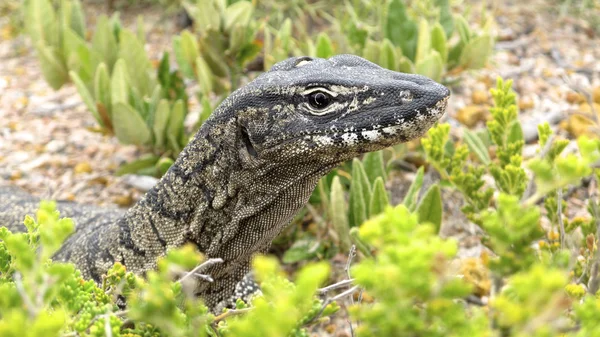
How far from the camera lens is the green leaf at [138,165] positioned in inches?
184

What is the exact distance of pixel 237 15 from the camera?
15.7 ft

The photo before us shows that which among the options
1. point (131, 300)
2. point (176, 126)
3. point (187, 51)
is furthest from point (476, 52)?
point (131, 300)

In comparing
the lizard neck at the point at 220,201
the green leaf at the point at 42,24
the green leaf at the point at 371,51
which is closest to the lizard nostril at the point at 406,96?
the lizard neck at the point at 220,201

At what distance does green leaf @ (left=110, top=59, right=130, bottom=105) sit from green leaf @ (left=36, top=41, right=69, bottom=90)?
3.82 ft

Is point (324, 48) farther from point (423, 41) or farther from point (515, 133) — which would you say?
point (515, 133)

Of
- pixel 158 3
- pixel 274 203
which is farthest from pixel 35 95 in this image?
pixel 274 203

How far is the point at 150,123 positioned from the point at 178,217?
203 cm

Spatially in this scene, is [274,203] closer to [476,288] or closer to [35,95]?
[476,288]

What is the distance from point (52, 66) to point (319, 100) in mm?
3706

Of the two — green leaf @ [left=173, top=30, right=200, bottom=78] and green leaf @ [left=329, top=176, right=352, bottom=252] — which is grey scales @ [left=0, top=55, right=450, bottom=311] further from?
green leaf @ [left=173, top=30, right=200, bottom=78]

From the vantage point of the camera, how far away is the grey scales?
2410 mm

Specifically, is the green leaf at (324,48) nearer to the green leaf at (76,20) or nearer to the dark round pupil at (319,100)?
the dark round pupil at (319,100)

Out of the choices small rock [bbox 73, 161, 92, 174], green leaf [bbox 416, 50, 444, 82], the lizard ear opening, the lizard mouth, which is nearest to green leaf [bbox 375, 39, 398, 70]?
green leaf [bbox 416, 50, 444, 82]

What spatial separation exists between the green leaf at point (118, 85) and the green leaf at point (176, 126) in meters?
0.34
